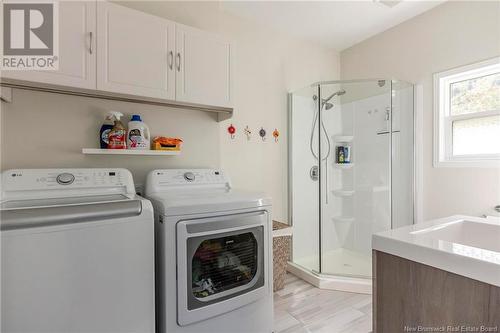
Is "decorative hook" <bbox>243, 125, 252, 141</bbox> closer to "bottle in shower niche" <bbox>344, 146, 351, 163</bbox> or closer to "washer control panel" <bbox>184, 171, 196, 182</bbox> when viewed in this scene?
"washer control panel" <bbox>184, 171, 196, 182</bbox>

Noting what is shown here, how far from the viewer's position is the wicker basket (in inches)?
86.8

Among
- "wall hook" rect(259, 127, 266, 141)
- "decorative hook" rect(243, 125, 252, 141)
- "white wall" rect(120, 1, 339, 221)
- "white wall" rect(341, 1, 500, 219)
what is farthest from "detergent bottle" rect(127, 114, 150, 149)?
"white wall" rect(341, 1, 500, 219)

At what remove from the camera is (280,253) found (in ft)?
7.30

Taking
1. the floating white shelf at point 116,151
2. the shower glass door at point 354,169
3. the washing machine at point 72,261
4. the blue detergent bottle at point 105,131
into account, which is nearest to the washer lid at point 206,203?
the washing machine at point 72,261

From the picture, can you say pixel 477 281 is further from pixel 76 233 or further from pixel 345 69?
pixel 345 69

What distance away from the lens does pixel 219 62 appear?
1943 millimetres

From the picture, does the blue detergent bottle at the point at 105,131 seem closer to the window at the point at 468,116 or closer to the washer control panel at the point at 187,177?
the washer control panel at the point at 187,177

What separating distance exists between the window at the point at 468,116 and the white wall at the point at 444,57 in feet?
0.21

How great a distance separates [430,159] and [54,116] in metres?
3.02

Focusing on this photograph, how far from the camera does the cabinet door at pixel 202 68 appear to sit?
1.79 metres

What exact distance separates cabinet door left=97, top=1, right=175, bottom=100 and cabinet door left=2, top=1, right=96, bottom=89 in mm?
39

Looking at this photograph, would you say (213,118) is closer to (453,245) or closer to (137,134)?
(137,134)

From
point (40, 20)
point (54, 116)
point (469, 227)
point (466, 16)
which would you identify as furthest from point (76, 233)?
point (466, 16)

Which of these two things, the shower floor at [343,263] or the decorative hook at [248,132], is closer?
the shower floor at [343,263]
